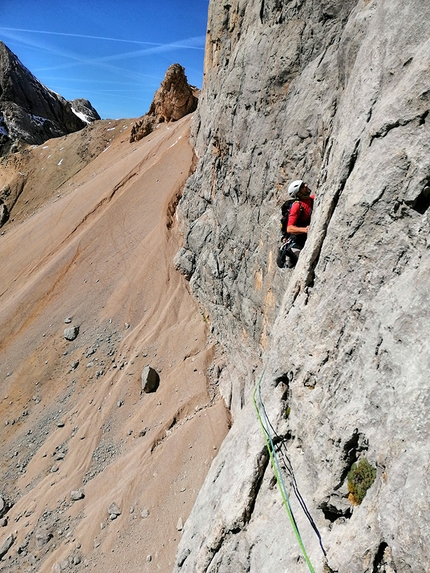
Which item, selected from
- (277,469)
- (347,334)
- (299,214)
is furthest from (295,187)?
(277,469)

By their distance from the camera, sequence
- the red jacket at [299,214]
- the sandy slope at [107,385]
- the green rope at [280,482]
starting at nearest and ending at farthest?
1. the green rope at [280,482]
2. the red jacket at [299,214]
3. the sandy slope at [107,385]

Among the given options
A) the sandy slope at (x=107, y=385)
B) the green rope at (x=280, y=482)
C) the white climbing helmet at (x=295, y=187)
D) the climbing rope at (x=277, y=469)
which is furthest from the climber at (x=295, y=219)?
the sandy slope at (x=107, y=385)

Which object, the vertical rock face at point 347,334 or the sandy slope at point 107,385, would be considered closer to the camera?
the vertical rock face at point 347,334

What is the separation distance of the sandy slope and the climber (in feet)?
19.5

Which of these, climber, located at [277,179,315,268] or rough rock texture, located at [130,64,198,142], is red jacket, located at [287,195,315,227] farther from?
rough rock texture, located at [130,64,198,142]

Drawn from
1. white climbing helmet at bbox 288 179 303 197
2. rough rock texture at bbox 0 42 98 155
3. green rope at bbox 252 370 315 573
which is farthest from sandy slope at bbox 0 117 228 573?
rough rock texture at bbox 0 42 98 155

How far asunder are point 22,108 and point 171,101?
3079 centimetres

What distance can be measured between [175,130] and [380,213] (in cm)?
2523

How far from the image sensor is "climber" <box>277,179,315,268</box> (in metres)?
6.46

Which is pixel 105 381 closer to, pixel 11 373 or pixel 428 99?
pixel 11 373

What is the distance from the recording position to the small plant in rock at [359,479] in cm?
349

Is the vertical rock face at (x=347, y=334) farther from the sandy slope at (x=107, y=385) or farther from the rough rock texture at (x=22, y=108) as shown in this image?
the rough rock texture at (x=22, y=108)

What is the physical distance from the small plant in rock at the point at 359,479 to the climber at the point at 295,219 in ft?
12.4

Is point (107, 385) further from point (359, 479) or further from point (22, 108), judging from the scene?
point (22, 108)
